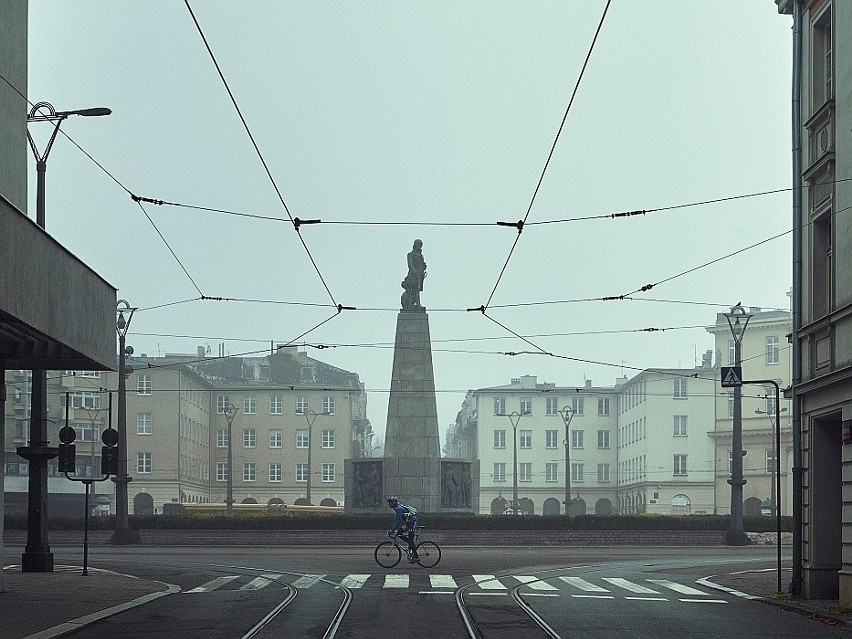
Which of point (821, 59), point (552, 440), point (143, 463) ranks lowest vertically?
point (143, 463)

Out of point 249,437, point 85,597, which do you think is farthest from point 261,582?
point 249,437

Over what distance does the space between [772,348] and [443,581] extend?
3288 inches

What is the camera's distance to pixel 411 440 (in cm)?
5216

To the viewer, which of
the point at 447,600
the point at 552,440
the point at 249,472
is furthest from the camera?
the point at 552,440

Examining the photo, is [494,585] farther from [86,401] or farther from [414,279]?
[86,401]

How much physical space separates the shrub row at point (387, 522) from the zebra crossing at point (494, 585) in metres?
22.1

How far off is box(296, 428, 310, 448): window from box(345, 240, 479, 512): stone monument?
72.4 metres

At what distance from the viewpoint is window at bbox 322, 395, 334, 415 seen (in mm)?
125500

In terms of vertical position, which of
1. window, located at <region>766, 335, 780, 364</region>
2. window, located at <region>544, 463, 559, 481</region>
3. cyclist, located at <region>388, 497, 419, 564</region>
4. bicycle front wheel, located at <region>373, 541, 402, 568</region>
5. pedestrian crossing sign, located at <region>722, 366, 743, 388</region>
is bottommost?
window, located at <region>544, 463, 559, 481</region>

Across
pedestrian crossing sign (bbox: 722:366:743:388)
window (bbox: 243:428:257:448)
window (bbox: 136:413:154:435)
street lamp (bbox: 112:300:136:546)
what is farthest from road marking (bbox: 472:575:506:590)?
window (bbox: 243:428:257:448)

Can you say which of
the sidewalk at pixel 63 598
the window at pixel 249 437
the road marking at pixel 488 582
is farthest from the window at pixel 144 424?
the road marking at pixel 488 582

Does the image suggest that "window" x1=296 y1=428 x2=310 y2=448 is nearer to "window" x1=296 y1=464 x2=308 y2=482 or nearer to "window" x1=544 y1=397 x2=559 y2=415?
"window" x1=296 y1=464 x2=308 y2=482

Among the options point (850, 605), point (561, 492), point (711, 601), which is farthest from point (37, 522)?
point (561, 492)

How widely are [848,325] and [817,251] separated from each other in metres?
2.63
